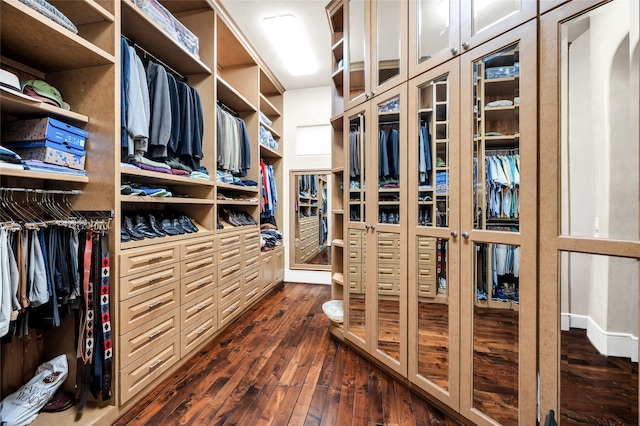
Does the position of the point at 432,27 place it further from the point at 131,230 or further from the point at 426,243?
the point at 131,230

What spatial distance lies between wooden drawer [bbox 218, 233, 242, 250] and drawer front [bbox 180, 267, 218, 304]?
0.78 feet

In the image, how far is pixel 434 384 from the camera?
61.2 inches

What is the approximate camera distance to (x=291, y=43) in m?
3.16

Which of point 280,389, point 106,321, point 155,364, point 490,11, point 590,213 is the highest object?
Result: point 490,11

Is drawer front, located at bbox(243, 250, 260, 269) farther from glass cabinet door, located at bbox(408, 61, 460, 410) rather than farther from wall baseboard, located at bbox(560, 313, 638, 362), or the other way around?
wall baseboard, located at bbox(560, 313, 638, 362)

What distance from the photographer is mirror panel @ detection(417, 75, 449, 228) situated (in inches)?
59.4

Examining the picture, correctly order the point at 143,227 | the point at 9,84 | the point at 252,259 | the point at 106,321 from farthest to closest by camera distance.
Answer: the point at 252,259 → the point at 143,227 → the point at 106,321 → the point at 9,84

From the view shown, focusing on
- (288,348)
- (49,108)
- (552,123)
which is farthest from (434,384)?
(49,108)

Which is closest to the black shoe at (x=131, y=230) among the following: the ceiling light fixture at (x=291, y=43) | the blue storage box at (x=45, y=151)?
the blue storage box at (x=45, y=151)

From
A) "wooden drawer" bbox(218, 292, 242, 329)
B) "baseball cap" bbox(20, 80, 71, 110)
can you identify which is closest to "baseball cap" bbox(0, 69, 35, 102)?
"baseball cap" bbox(20, 80, 71, 110)

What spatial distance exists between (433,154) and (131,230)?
1913 mm

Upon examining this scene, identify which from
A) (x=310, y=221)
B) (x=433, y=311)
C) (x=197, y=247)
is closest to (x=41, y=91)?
(x=197, y=247)

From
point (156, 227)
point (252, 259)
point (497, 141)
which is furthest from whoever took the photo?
point (252, 259)

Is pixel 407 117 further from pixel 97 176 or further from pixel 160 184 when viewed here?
pixel 160 184
